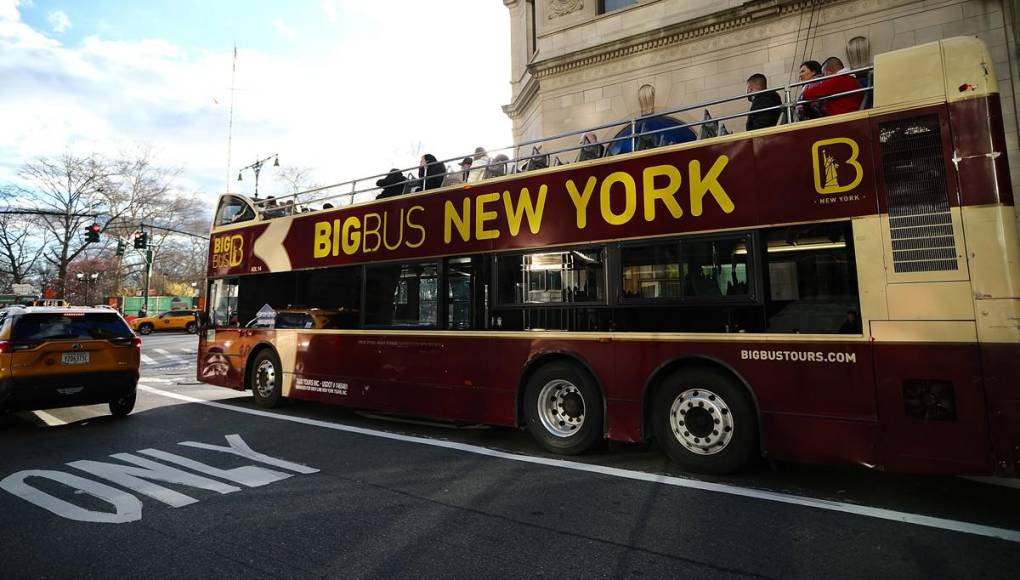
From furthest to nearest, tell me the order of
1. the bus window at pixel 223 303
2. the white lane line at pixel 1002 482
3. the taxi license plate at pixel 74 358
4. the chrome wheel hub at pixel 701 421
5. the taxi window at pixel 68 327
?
the bus window at pixel 223 303 < the taxi license plate at pixel 74 358 < the taxi window at pixel 68 327 < the chrome wheel hub at pixel 701 421 < the white lane line at pixel 1002 482

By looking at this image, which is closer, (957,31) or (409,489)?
(409,489)

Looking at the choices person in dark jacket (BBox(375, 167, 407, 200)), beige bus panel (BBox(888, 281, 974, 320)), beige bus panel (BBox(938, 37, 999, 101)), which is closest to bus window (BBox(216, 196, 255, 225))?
person in dark jacket (BBox(375, 167, 407, 200))

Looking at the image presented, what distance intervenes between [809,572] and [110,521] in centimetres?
499

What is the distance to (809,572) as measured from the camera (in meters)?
3.01

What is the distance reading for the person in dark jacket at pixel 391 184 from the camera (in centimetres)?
780

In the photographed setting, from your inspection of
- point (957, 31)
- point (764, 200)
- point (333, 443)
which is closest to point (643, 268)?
point (764, 200)

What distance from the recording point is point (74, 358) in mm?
7289

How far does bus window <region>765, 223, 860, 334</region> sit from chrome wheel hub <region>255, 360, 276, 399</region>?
8034 mm

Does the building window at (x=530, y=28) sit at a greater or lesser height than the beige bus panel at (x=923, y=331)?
greater

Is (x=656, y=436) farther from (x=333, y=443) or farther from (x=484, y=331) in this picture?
(x=333, y=443)

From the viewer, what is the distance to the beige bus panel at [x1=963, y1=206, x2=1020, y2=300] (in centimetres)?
380

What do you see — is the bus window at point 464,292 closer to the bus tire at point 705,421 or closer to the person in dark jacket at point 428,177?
the person in dark jacket at point 428,177

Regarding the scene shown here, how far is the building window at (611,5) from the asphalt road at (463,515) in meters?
13.5

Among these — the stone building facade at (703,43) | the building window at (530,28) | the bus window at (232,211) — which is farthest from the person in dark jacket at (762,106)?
the building window at (530,28)
